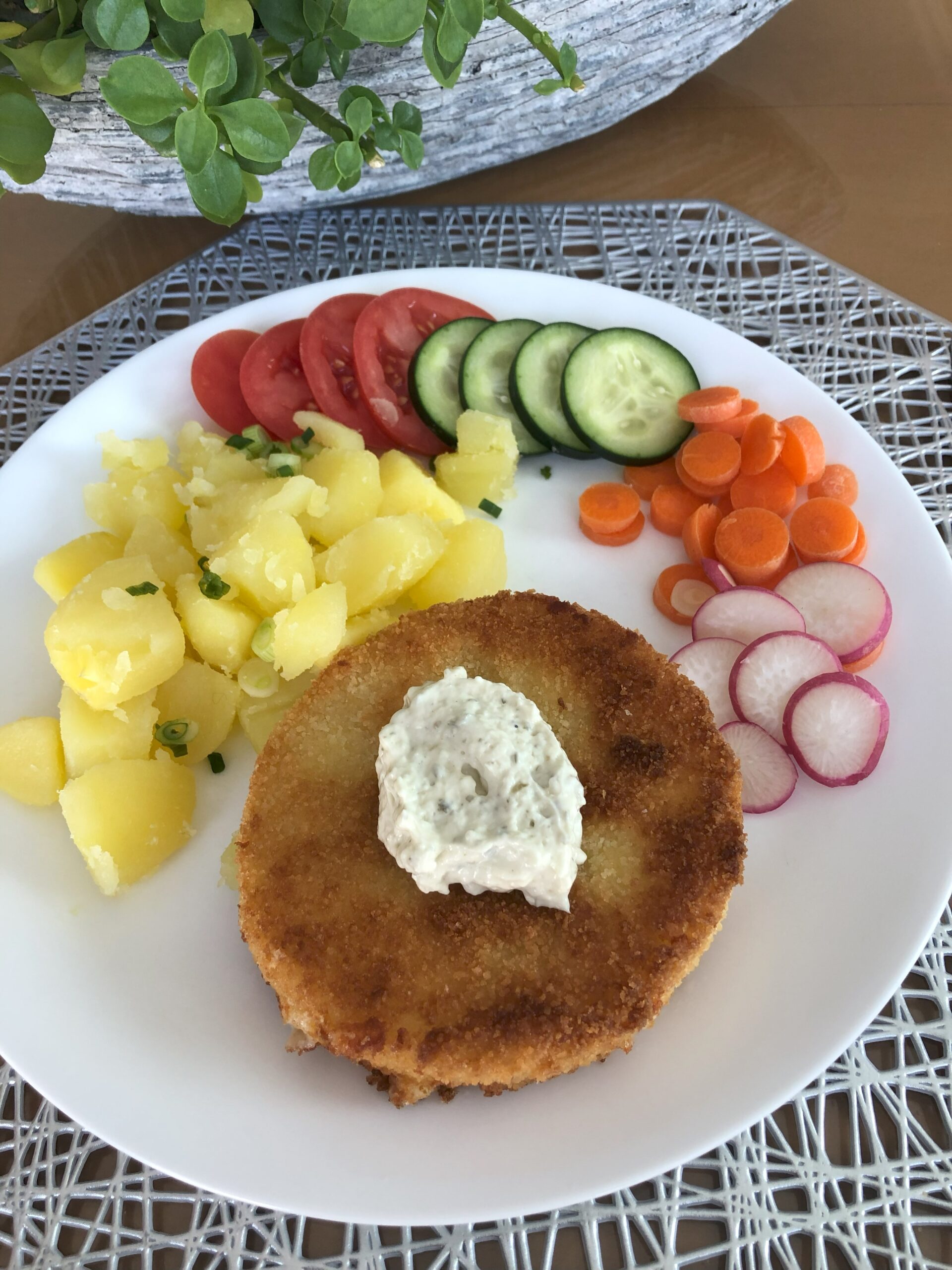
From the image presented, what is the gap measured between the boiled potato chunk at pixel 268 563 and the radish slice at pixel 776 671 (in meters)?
1.21

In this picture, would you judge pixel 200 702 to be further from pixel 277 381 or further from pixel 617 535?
pixel 617 535

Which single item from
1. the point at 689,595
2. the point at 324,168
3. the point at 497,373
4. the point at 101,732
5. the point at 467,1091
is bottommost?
the point at 467,1091

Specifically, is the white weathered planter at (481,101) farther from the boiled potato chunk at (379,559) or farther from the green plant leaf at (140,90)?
the boiled potato chunk at (379,559)

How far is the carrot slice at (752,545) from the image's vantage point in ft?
9.45

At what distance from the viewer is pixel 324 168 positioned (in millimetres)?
2689

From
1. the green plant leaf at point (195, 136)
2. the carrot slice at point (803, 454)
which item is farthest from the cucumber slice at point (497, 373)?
the green plant leaf at point (195, 136)

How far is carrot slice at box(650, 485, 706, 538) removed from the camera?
3.09 metres

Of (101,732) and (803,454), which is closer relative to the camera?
(101,732)

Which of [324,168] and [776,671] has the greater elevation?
[324,168]

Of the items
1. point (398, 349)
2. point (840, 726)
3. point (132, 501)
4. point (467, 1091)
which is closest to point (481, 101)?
point (398, 349)

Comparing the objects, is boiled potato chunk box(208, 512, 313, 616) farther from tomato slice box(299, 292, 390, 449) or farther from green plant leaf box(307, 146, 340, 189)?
green plant leaf box(307, 146, 340, 189)

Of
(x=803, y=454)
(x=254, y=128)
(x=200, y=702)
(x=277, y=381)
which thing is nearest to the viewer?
(x=254, y=128)

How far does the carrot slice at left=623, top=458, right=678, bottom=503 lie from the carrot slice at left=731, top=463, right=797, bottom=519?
22cm

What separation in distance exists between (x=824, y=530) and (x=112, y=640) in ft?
6.51
